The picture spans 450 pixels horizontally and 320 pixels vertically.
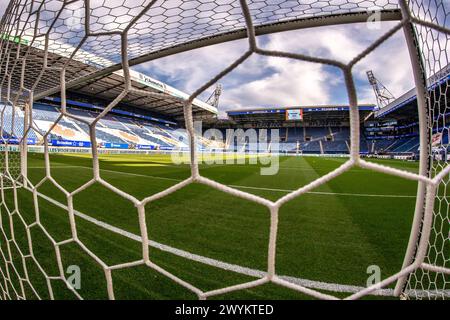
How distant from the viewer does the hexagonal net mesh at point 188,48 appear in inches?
30.4

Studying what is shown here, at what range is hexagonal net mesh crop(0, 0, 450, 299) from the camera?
2.54 feet

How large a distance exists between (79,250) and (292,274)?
1371 millimetres

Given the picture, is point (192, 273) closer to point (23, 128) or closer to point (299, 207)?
point (23, 128)

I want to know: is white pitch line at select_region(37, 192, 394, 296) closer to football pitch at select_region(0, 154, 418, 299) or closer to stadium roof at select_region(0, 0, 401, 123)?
football pitch at select_region(0, 154, 418, 299)

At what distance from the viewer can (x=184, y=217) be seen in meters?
2.50

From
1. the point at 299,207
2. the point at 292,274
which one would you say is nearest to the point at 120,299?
the point at 292,274

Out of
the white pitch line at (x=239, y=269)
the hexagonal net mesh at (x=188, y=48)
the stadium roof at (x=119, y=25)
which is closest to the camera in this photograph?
the hexagonal net mesh at (x=188, y=48)

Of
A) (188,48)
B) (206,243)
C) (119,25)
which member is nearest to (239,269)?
(206,243)

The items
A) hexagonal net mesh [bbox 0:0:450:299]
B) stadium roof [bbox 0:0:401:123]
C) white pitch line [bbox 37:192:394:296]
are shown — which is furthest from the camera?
white pitch line [bbox 37:192:394:296]

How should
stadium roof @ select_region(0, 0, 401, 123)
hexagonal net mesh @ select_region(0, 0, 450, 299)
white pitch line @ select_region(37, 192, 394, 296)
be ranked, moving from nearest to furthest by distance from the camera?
hexagonal net mesh @ select_region(0, 0, 450, 299) → stadium roof @ select_region(0, 0, 401, 123) → white pitch line @ select_region(37, 192, 394, 296)

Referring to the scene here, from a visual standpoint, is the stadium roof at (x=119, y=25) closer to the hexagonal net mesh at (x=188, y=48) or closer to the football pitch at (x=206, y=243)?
the hexagonal net mesh at (x=188, y=48)

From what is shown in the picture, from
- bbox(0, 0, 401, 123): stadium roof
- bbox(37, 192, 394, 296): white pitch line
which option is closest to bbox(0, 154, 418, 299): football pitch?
bbox(37, 192, 394, 296): white pitch line

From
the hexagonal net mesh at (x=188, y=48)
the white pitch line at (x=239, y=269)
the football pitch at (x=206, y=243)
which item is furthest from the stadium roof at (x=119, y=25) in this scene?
the white pitch line at (x=239, y=269)
